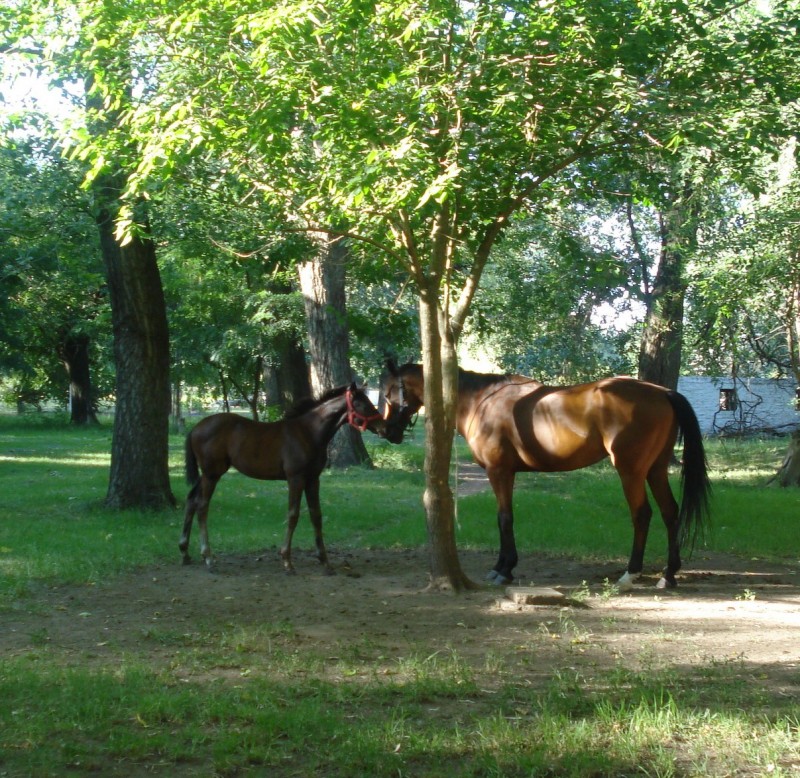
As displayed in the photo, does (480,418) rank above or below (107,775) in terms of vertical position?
above

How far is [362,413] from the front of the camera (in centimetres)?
1049

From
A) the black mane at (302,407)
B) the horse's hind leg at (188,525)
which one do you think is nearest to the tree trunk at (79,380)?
the horse's hind leg at (188,525)

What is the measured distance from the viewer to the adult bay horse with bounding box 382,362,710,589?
1002cm

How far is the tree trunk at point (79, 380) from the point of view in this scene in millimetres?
47156

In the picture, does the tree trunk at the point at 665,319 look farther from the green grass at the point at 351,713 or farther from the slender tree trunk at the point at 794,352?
the green grass at the point at 351,713

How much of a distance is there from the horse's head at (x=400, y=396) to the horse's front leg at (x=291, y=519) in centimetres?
109

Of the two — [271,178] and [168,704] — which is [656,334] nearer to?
[271,178]

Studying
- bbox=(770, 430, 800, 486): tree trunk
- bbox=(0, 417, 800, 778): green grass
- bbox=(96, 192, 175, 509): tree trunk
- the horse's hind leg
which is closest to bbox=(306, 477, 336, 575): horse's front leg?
the horse's hind leg

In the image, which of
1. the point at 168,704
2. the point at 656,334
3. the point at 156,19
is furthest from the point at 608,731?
the point at 656,334

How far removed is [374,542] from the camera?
12.6 metres

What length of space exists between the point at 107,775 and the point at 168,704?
869 mm

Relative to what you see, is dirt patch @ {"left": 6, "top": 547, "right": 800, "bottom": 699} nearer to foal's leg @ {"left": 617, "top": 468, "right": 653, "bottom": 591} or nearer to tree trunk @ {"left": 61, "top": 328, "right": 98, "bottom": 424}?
foal's leg @ {"left": 617, "top": 468, "right": 653, "bottom": 591}

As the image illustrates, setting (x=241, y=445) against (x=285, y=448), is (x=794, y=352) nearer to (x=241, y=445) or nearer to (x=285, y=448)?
(x=285, y=448)

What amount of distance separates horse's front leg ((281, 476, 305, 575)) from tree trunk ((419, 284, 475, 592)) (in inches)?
69.4
